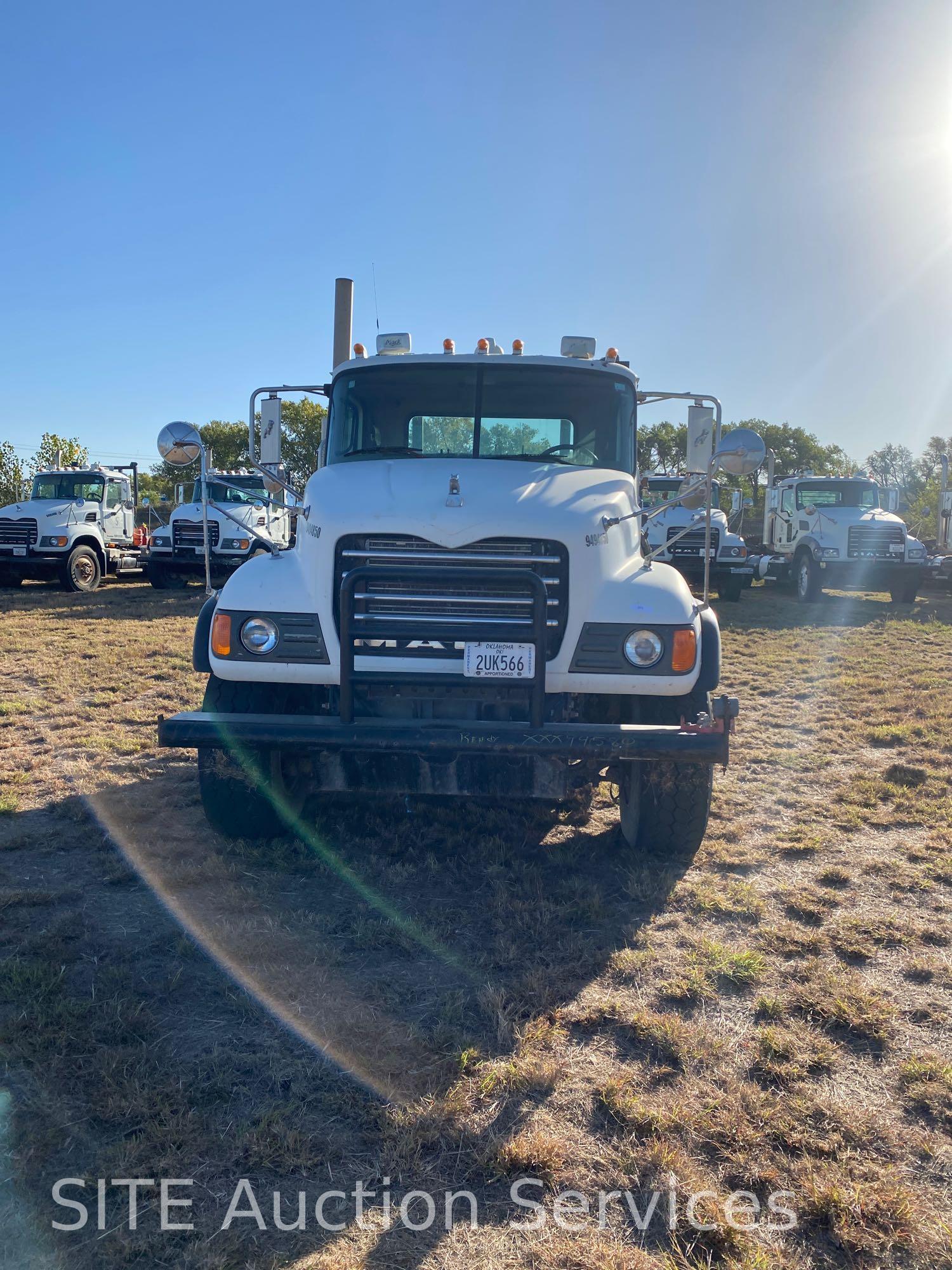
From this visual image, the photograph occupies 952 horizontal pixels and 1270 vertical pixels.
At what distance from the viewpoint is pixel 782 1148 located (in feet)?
8.28

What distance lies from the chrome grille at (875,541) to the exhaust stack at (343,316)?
11.9 m

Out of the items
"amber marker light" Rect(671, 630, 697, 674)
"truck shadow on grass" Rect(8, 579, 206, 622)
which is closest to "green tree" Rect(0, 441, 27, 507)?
"truck shadow on grass" Rect(8, 579, 206, 622)

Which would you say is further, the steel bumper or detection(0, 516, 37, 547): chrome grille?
detection(0, 516, 37, 547): chrome grille

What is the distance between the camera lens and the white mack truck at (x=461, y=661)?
390cm

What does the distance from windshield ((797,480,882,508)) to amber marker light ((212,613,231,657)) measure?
17.0m

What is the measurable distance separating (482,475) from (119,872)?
8.29 feet

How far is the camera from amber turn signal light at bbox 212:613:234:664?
4191mm

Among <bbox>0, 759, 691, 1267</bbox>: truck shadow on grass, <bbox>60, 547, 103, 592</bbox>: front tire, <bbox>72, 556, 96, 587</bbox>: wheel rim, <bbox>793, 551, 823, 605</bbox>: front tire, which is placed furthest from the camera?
<bbox>793, 551, 823, 605</bbox>: front tire

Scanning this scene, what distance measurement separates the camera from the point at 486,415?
533 cm

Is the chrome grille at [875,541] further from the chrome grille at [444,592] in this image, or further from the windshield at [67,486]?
the chrome grille at [444,592]

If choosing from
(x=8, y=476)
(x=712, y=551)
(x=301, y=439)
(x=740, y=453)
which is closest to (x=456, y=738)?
(x=740, y=453)

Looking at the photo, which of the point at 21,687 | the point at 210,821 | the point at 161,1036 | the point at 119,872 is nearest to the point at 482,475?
the point at 210,821

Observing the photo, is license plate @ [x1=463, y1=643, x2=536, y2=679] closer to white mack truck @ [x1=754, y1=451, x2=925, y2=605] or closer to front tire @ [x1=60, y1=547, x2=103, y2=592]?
white mack truck @ [x1=754, y1=451, x2=925, y2=605]

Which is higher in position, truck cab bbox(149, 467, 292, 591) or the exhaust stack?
the exhaust stack
